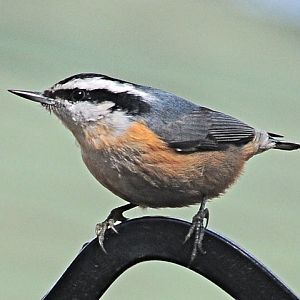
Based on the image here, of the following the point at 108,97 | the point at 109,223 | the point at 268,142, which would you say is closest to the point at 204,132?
the point at 268,142

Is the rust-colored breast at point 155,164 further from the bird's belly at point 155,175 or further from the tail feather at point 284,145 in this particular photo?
the tail feather at point 284,145

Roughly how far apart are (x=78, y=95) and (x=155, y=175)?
0.40 meters

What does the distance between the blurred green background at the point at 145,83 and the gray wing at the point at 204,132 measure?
0.31 metres

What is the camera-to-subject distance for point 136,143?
3666mm

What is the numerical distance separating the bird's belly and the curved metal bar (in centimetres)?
59

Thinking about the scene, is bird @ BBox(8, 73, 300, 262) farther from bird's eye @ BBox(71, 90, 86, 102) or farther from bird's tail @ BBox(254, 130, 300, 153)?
bird's tail @ BBox(254, 130, 300, 153)

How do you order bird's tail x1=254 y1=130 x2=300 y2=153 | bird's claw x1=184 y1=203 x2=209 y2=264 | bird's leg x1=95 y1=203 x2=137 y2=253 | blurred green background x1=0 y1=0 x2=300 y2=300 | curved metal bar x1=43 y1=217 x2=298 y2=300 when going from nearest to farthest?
1. curved metal bar x1=43 y1=217 x2=298 y2=300
2. bird's claw x1=184 y1=203 x2=209 y2=264
3. bird's leg x1=95 y1=203 x2=137 y2=253
4. bird's tail x1=254 y1=130 x2=300 y2=153
5. blurred green background x1=0 y1=0 x2=300 y2=300

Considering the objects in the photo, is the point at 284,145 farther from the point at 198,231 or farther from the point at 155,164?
the point at 198,231

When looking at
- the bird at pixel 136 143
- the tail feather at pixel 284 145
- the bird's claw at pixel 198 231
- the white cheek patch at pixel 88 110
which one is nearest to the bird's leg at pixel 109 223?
the bird at pixel 136 143

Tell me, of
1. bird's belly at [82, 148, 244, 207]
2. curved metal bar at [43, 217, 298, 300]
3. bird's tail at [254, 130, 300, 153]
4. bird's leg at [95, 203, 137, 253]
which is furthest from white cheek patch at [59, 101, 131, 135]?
bird's tail at [254, 130, 300, 153]

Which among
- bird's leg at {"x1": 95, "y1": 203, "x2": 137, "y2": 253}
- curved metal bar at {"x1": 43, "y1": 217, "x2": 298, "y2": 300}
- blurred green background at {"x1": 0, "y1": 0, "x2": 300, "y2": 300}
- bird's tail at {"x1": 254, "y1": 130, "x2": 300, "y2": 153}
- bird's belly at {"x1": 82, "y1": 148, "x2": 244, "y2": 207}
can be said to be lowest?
curved metal bar at {"x1": 43, "y1": 217, "x2": 298, "y2": 300}

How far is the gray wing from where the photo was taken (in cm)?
386

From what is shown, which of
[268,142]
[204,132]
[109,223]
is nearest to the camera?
[109,223]

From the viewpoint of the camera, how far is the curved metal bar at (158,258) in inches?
109
